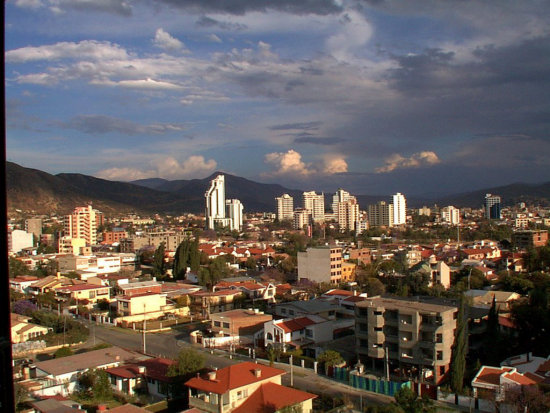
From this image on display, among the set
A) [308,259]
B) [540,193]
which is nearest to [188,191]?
[540,193]

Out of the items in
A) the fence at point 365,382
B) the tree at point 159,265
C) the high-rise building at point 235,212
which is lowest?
the fence at point 365,382

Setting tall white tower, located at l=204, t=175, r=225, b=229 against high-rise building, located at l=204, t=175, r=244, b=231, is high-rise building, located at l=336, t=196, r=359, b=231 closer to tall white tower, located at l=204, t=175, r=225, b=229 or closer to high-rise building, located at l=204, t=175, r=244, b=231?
high-rise building, located at l=204, t=175, r=244, b=231

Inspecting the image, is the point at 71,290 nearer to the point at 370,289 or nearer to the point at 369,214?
the point at 370,289

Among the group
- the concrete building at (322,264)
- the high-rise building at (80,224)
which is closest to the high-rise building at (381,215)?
the high-rise building at (80,224)

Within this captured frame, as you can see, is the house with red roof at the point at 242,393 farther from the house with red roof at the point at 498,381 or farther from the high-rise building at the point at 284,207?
the high-rise building at the point at 284,207

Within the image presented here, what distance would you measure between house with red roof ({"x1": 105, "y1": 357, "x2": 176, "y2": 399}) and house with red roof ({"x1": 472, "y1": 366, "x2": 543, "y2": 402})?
17.6 feet

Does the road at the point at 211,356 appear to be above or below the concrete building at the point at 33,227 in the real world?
below

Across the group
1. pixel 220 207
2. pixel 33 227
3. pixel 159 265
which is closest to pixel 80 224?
pixel 33 227

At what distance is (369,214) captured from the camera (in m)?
67.0

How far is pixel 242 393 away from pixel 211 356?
158 inches

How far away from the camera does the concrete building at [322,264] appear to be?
22234 millimetres

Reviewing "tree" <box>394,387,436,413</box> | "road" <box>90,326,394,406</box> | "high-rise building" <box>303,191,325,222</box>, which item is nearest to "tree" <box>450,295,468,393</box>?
"road" <box>90,326,394,406</box>

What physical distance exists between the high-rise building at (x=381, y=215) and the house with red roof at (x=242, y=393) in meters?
54.6

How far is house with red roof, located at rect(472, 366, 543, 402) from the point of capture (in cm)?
855
